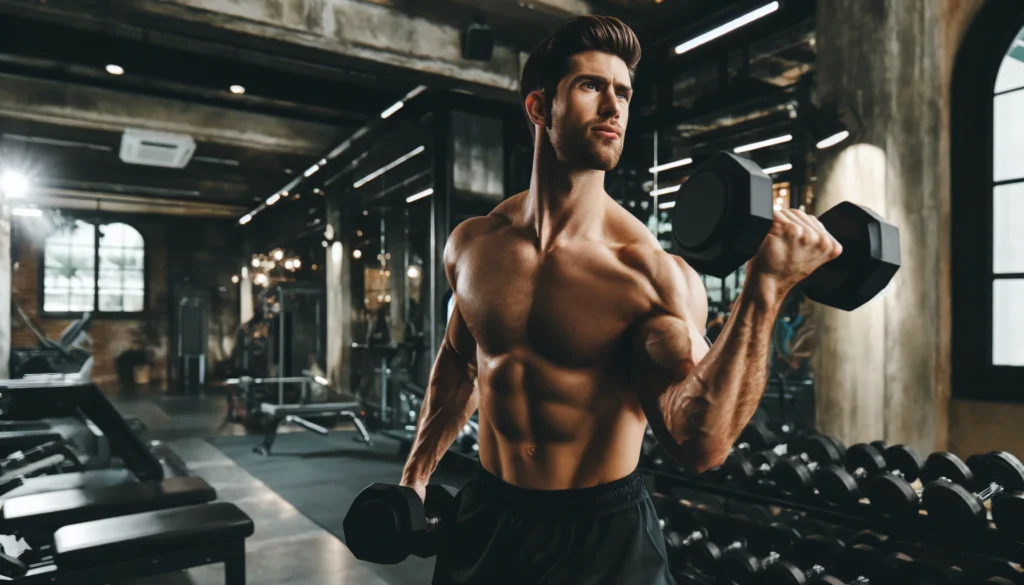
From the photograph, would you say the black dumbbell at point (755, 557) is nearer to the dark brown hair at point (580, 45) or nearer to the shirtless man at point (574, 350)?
the shirtless man at point (574, 350)

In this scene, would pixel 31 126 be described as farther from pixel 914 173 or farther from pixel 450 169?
pixel 914 173

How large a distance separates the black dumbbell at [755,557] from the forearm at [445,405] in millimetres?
1613

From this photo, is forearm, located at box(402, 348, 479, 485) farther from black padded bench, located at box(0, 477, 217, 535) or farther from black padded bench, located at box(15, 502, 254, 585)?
black padded bench, located at box(0, 477, 217, 535)

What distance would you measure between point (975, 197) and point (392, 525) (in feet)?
10.3

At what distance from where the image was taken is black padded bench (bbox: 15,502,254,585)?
6.60 ft

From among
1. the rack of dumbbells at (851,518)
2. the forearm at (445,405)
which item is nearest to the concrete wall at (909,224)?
the rack of dumbbells at (851,518)

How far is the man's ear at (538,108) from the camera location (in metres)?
0.88

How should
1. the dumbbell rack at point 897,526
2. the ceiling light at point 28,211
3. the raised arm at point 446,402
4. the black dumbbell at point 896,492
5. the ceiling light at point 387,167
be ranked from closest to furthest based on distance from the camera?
1. the raised arm at point 446,402
2. the dumbbell rack at point 897,526
3. the black dumbbell at point 896,492
4. the ceiling light at point 387,167
5. the ceiling light at point 28,211

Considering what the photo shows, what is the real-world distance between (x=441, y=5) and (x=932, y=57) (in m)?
2.78

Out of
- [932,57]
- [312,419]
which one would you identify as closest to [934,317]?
[932,57]

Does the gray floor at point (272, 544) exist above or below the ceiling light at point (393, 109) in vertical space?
below

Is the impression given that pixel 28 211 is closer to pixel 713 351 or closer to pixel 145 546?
pixel 145 546

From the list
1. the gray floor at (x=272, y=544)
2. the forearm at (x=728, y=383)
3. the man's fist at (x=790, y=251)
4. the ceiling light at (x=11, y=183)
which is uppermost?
the ceiling light at (x=11, y=183)

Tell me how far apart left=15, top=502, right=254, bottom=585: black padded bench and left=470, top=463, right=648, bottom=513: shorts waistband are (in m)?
1.74
